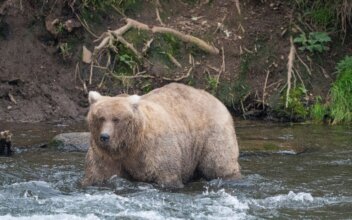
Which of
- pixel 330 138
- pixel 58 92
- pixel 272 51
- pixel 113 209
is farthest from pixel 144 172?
pixel 272 51

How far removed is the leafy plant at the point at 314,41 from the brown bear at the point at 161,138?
4.68 meters

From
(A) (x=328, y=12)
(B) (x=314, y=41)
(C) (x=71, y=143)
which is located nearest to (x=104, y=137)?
(C) (x=71, y=143)

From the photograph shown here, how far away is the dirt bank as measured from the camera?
14.4 meters

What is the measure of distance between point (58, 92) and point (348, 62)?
13.6 feet

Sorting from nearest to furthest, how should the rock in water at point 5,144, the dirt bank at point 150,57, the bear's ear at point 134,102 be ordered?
the bear's ear at point 134,102 < the rock in water at point 5,144 < the dirt bank at point 150,57

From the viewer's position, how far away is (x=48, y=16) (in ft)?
49.8

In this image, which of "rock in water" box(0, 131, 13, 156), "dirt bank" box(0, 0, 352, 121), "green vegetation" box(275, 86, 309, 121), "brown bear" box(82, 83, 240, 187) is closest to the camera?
"brown bear" box(82, 83, 240, 187)

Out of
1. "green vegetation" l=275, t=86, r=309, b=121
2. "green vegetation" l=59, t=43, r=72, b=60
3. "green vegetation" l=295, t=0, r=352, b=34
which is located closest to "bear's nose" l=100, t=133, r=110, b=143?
"green vegetation" l=275, t=86, r=309, b=121

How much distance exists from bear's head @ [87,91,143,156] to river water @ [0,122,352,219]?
439mm

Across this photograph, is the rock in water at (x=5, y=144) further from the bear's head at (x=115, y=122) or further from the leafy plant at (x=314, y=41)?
the leafy plant at (x=314, y=41)

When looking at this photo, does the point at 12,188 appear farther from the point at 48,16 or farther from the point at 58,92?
the point at 48,16

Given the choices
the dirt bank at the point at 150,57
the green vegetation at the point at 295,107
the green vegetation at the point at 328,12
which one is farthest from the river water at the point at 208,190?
the green vegetation at the point at 328,12

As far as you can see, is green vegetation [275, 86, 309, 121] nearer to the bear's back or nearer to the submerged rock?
the submerged rock

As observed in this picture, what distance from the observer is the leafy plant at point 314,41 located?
1505cm
